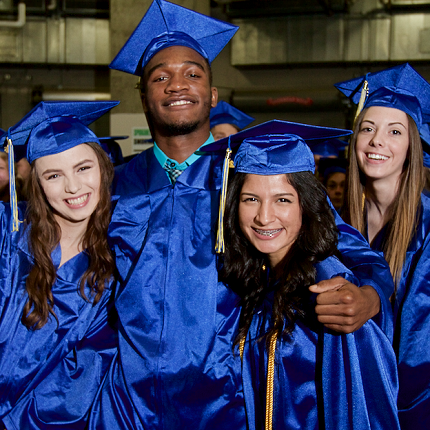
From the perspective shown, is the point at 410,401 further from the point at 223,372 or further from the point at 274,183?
the point at 274,183

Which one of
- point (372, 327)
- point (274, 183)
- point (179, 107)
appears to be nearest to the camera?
point (372, 327)

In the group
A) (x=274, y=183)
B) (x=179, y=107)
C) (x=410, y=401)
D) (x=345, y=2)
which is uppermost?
(x=345, y=2)

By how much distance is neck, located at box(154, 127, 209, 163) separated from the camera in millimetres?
2018

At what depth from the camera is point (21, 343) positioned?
1777mm

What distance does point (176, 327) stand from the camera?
1667mm

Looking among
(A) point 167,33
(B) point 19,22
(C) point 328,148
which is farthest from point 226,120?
(B) point 19,22

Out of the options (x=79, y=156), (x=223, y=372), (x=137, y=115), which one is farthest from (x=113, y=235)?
(x=137, y=115)

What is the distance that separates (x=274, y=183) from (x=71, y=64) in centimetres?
774

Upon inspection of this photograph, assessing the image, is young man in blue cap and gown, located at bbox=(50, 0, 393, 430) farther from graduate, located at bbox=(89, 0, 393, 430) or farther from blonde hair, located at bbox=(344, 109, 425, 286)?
blonde hair, located at bbox=(344, 109, 425, 286)

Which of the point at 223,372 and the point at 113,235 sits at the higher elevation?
the point at 113,235

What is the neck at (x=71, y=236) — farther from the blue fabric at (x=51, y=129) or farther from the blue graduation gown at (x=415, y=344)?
the blue graduation gown at (x=415, y=344)

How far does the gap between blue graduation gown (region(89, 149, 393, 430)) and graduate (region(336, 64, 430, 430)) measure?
318 millimetres

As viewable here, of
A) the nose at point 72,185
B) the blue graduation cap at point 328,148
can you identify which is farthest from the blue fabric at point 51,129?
the blue graduation cap at point 328,148

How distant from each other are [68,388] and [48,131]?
91 centimetres
